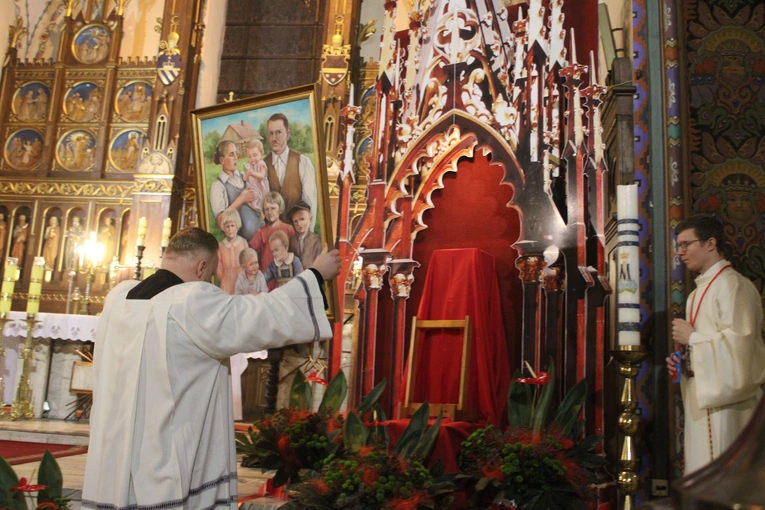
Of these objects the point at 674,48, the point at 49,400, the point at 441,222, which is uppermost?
the point at 674,48

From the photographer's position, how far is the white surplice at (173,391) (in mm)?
2648

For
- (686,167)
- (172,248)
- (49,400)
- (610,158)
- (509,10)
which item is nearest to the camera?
(172,248)

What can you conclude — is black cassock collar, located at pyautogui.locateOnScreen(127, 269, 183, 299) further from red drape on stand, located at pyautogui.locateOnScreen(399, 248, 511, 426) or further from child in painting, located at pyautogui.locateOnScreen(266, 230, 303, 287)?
red drape on stand, located at pyautogui.locateOnScreen(399, 248, 511, 426)

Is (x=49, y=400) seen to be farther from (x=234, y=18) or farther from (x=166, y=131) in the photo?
(x=234, y=18)

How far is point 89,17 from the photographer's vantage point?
1129 centimetres

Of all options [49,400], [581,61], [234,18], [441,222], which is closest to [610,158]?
[581,61]

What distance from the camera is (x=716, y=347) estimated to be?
2.94 m

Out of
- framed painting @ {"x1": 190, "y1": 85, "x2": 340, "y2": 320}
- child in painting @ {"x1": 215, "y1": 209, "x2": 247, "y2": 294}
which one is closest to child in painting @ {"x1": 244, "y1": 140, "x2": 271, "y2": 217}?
framed painting @ {"x1": 190, "y1": 85, "x2": 340, "y2": 320}

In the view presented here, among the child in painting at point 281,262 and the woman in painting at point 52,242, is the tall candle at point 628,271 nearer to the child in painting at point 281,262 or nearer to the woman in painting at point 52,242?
the child in painting at point 281,262

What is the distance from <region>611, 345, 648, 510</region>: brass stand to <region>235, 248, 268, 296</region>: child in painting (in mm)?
2293

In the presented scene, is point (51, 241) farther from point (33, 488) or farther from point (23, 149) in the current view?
point (33, 488)

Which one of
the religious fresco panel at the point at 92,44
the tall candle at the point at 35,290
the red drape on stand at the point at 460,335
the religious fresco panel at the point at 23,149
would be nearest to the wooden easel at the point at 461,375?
the red drape on stand at the point at 460,335

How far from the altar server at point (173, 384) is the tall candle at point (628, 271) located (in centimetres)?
120

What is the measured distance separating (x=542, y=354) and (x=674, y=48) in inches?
72.8
